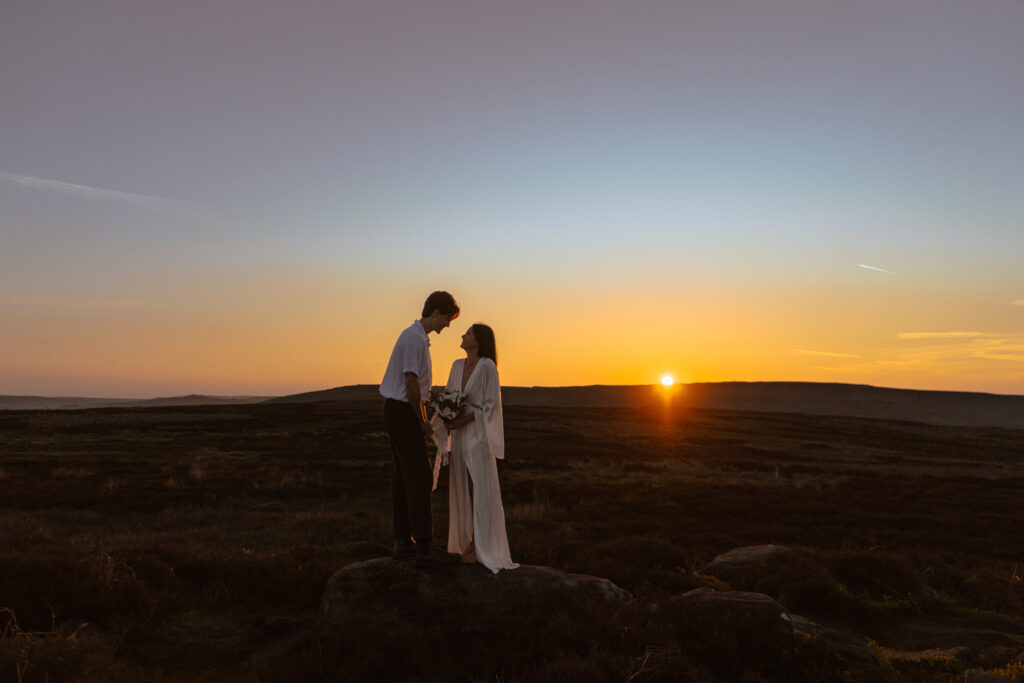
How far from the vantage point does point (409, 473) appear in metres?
7.29

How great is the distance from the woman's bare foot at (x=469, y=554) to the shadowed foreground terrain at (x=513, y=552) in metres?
1.01

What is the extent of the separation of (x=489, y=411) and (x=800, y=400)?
135 m

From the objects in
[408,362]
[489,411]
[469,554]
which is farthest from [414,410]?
[469,554]

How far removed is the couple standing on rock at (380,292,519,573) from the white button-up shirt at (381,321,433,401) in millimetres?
11

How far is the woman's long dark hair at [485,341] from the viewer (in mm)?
7570

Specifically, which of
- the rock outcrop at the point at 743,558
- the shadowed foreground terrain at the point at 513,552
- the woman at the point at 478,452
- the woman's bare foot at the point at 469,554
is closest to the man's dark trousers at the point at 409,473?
the woman at the point at 478,452

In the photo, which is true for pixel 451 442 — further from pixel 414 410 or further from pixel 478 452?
pixel 414 410

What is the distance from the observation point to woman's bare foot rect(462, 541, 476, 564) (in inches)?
311

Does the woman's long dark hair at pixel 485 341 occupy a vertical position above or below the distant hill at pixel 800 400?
above

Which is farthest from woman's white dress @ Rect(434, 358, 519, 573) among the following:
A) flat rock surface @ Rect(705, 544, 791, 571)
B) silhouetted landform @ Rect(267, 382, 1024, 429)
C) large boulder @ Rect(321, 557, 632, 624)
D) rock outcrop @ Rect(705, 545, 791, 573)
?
silhouetted landform @ Rect(267, 382, 1024, 429)

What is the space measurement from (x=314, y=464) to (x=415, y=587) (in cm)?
2264

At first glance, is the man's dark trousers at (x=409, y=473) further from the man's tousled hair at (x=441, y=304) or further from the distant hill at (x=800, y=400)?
the distant hill at (x=800, y=400)

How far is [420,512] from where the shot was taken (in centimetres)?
743

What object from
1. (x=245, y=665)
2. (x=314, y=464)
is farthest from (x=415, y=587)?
(x=314, y=464)
